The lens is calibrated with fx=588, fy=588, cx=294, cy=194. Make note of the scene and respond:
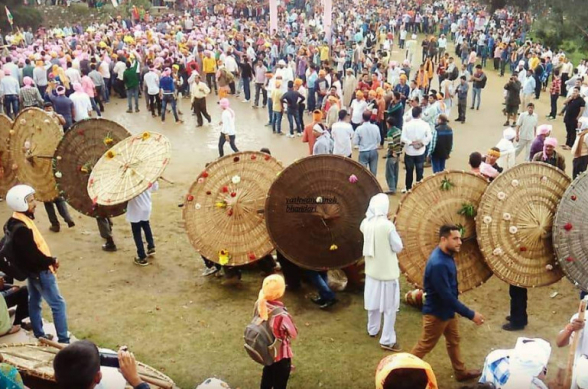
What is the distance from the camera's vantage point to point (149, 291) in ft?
26.2

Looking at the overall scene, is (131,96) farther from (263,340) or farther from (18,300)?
(263,340)

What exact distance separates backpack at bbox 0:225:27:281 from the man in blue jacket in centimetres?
412

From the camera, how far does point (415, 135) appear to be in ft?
35.7

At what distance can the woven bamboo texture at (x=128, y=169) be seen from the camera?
8039mm

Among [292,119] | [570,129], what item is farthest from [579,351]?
[292,119]

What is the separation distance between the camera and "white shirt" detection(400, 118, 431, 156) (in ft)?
35.7

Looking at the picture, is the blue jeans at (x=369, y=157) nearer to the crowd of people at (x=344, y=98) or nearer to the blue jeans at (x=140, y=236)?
the crowd of people at (x=344, y=98)

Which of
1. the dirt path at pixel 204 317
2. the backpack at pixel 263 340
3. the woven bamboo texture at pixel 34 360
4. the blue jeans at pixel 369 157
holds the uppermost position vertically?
the backpack at pixel 263 340

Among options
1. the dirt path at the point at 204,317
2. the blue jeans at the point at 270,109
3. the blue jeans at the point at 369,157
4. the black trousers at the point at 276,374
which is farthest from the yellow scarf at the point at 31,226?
the blue jeans at the point at 270,109

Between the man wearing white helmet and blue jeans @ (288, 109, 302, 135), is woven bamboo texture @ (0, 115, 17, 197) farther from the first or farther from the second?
blue jeans @ (288, 109, 302, 135)

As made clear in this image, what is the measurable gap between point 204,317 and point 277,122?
9239 millimetres

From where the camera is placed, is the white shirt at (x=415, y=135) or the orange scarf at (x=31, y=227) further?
the white shirt at (x=415, y=135)

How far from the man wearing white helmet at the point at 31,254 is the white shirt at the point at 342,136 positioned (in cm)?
614

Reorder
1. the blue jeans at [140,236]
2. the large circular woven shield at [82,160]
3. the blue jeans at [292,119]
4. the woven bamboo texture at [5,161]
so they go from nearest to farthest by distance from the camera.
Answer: the blue jeans at [140,236] < the large circular woven shield at [82,160] < the woven bamboo texture at [5,161] < the blue jeans at [292,119]
